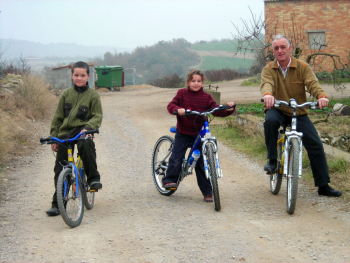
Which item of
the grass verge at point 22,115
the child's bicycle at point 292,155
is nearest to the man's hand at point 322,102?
the child's bicycle at point 292,155

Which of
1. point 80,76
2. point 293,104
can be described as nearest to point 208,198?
point 293,104

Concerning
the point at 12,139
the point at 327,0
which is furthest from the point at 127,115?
the point at 327,0

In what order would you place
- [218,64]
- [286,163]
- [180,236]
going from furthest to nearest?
[218,64], [286,163], [180,236]

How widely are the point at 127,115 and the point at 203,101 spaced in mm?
10400

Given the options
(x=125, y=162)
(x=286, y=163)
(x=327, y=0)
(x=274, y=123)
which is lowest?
(x=125, y=162)

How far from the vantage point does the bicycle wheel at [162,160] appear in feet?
18.8

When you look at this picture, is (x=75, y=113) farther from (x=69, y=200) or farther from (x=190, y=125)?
(x=190, y=125)

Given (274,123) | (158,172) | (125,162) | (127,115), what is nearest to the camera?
(274,123)

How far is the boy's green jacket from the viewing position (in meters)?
4.82

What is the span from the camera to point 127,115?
50.7 feet

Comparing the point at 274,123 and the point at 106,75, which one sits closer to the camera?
the point at 274,123

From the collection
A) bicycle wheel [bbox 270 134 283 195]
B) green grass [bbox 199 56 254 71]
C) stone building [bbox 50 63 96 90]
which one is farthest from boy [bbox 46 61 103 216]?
green grass [bbox 199 56 254 71]

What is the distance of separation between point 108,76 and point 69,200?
2428cm

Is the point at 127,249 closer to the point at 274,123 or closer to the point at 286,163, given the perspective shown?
the point at 286,163
